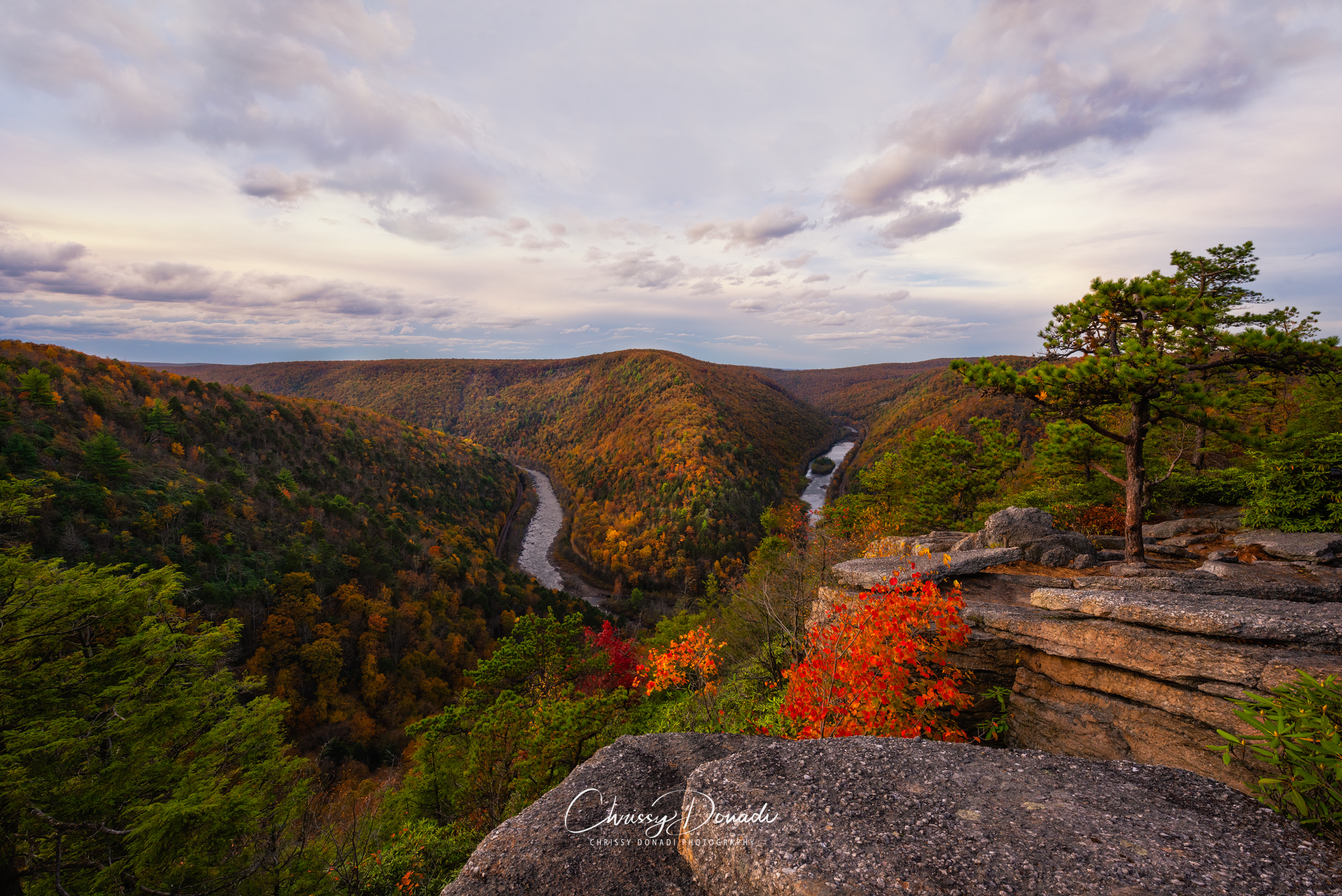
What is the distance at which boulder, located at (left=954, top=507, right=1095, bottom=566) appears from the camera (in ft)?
40.7

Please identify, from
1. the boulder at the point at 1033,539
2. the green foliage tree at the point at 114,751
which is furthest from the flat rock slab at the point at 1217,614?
the green foliage tree at the point at 114,751

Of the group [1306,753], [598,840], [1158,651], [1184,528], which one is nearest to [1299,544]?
[1184,528]

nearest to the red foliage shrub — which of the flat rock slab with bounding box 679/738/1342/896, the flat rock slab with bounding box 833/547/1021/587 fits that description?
the flat rock slab with bounding box 833/547/1021/587

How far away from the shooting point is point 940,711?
376 inches

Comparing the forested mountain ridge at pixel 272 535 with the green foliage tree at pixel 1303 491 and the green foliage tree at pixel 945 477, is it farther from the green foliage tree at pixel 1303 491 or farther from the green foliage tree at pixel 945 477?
the green foliage tree at pixel 1303 491

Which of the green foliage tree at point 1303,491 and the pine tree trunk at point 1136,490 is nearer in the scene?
the green foliage tree at point 1303,491

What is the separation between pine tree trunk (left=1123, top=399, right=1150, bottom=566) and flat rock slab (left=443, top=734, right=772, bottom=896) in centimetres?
1048

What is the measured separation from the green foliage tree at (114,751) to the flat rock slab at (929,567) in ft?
52.1

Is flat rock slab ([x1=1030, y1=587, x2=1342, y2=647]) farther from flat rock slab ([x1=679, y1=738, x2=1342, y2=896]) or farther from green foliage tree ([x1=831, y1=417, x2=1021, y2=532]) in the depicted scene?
green foliage tree ([x1=831, y1=417, x2=1021, y2=532])

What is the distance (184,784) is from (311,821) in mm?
12021

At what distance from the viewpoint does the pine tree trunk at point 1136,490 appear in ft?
34.9

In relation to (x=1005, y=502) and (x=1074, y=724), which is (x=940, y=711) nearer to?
(x=1074, y=724)

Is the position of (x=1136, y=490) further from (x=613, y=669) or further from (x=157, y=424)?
(x=157, y=424)

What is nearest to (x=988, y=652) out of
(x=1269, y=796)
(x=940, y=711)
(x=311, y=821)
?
(x=940, y=711)
